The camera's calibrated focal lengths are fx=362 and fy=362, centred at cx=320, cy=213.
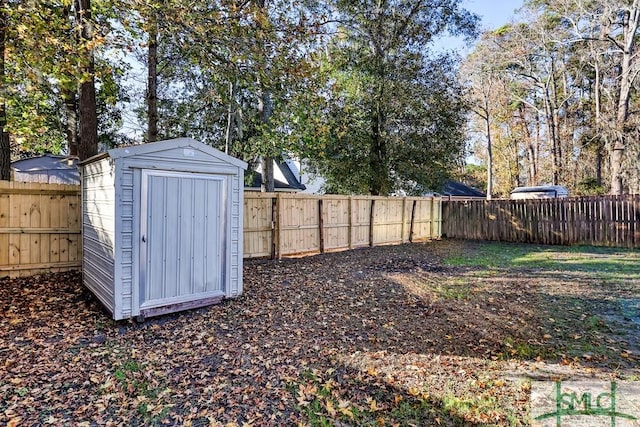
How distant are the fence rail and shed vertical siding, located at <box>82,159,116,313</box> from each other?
0.62m

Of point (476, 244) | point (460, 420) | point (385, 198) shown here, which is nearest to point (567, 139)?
point (476, 244)

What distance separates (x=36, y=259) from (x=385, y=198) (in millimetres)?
8220

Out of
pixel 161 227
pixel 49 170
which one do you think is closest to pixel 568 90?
pixel 161 227

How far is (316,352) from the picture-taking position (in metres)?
3.61

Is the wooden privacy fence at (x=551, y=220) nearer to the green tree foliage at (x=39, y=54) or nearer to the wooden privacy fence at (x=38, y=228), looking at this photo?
the green tree foliage at (x=39, y=54)

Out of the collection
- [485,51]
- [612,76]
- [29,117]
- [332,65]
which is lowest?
[29,117]

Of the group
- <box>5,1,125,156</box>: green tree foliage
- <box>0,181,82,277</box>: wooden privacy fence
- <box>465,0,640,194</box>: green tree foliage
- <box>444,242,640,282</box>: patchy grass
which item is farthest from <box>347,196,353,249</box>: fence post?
<box>465,0,640,194</box>: green tree foliage

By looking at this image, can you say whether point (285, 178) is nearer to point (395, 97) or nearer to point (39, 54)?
point (395, 97)

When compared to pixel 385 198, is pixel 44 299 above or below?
below

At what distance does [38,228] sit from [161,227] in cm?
247

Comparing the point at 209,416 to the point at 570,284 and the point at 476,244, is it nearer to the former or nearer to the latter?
the point at 570,284

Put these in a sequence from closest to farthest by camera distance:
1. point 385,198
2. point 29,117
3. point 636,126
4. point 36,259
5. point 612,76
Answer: point 36,259 → point 29,117 → point 385,198 → point 636,126 → point 612,76

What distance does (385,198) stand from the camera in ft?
35.1

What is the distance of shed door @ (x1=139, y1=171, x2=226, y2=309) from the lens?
413 centimetres
